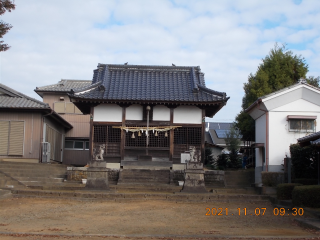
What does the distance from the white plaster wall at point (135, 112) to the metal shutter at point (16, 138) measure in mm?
6747

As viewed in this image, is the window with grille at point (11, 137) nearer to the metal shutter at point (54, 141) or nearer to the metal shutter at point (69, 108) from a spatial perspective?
the metal shutter at point (54, 141)

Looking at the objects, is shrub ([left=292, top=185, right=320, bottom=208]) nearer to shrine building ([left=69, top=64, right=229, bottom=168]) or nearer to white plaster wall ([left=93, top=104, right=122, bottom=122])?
shrine building ([left=69, top=64, right=229, bottom=168])

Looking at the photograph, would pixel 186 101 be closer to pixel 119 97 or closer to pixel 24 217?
pixel 119 97

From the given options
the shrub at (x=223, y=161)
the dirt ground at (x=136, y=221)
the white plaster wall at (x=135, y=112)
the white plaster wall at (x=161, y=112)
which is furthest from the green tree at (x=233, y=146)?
the dirt ground at (x=136, y=221)

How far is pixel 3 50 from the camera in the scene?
1650 cm

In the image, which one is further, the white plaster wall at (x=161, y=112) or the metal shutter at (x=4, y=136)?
the metal shutter at (x=4, y=136)

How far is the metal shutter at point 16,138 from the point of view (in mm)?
24422

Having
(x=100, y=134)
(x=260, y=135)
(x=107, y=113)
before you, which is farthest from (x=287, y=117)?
(x=100, y=134)

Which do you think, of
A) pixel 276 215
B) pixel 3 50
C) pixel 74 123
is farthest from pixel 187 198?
pixel 74 123

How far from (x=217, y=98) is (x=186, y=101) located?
175 cm

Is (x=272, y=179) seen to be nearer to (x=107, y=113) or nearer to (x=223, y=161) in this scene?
(x=223, y=161)

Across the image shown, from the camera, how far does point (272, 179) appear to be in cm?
1925
